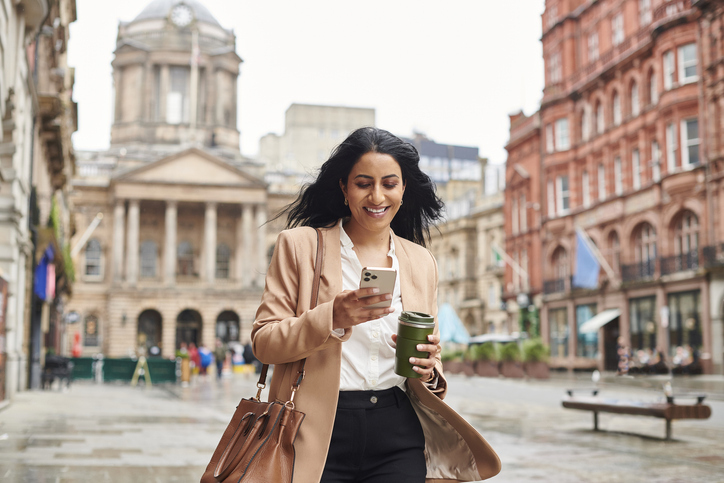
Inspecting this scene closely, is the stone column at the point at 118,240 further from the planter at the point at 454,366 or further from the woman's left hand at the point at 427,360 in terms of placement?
the woman's left hand at the point at 427,360

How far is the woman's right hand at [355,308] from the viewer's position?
101 inches

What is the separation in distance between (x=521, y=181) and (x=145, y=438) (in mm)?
44917

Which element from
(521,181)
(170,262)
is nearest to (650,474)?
(521,181)

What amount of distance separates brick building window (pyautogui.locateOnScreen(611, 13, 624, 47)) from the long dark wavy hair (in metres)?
43.1

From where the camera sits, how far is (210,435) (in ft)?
39.4

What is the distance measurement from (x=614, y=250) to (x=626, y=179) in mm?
3818

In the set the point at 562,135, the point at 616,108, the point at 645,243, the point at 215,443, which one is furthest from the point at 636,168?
the point at 215,443

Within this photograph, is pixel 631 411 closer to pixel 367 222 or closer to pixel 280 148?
pixel 367 222

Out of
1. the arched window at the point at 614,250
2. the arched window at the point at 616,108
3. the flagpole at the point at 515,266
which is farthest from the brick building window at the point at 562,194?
the arched window at the point at 616,108

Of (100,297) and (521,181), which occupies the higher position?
(521,181)

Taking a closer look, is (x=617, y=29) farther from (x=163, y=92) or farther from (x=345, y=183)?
(x=163, y=92)

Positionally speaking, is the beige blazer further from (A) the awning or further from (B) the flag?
(A) the awning

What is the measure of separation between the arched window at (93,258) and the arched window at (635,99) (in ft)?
158

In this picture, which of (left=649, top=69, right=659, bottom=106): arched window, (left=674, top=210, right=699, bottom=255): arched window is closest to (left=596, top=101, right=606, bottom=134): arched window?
(left=649, top=69, right=659, bottom=106): arched window
